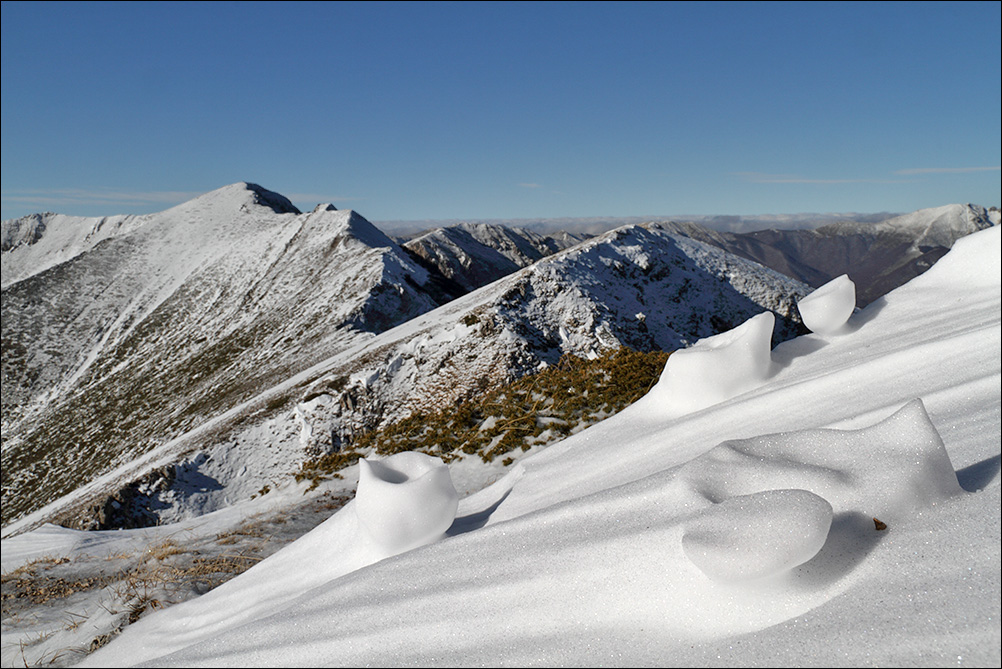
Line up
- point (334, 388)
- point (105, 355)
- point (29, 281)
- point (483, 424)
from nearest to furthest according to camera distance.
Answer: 1. point (483, 424)
2. point (334, 388)
3. point (105, 355)
4. point (29, 281)

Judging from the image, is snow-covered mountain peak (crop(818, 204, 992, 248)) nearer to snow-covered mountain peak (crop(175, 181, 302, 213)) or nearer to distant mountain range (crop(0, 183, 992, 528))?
distant mountain range (crop(0, 183, 992, 528))

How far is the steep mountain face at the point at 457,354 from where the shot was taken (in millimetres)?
17109

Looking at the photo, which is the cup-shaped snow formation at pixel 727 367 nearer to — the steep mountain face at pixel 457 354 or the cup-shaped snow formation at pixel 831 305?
the cup-shaped snow formation at pixel 831 305

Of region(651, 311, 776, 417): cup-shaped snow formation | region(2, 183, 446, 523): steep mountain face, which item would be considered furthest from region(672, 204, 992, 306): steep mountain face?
region(2, 183, 446, 523): steep mountain face

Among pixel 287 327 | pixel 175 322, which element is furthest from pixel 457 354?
pixel 175 322

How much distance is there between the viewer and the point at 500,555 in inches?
120

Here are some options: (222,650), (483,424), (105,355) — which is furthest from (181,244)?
(222,650)

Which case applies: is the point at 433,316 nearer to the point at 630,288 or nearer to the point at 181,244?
the point at 630,288

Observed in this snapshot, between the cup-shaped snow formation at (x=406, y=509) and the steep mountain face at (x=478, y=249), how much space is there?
54207 millimetres

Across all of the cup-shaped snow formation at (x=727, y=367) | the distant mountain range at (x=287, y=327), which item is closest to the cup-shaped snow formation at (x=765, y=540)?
the cup-shaped snow formation at (x=727, y=367)

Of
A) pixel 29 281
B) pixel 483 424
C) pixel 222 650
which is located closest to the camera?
pixel 222 650

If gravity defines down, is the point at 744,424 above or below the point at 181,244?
below

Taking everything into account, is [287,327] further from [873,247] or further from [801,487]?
[801,487]

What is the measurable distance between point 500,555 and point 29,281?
79.7 m
